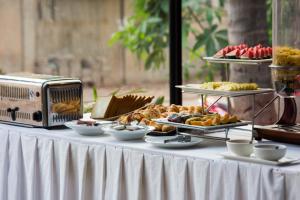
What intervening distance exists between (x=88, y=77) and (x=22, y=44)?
3.35ft

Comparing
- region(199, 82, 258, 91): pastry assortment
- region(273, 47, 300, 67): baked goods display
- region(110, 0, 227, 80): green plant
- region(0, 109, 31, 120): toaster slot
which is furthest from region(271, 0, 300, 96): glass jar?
region(110, 0, 227, 80): green plant

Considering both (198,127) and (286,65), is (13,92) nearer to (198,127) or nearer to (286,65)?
(198,127)

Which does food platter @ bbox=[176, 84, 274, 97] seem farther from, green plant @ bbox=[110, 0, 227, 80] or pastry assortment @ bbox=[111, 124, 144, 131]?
green plant @ bbox=[110, 0, 227, 80]

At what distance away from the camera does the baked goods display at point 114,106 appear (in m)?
3.61

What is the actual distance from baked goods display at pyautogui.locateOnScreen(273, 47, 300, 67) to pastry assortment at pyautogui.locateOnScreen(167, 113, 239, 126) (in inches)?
10.9

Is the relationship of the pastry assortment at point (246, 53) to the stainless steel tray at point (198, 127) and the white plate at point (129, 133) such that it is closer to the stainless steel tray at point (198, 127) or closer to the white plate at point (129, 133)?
the stainless steel tray at point (198, 127)

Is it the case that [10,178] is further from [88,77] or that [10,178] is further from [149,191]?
[88,77]

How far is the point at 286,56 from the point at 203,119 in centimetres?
39

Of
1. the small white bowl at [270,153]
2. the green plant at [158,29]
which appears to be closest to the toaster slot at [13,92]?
the small white bowl at [270,153]

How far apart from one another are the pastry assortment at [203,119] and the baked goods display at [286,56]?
277mm

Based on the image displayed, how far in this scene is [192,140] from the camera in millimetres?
3098

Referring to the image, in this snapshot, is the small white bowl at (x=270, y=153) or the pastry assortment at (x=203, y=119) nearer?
the small white bowl at (x=270, y=153)

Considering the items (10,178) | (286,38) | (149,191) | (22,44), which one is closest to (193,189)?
(149,191)

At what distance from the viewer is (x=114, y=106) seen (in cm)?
362
